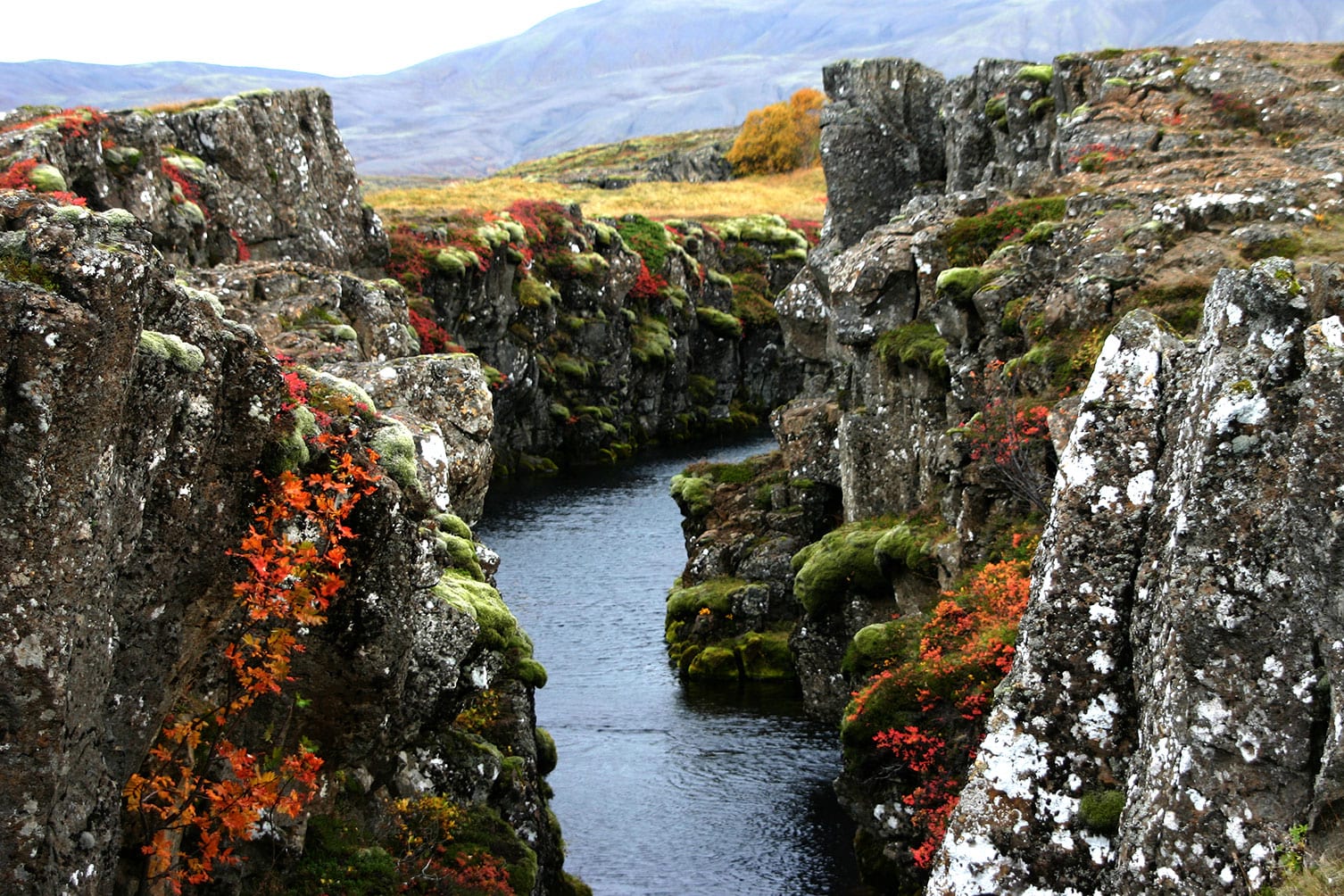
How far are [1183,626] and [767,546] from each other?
4102cm

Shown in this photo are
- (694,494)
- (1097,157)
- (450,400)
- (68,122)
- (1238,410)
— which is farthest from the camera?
(694,494)

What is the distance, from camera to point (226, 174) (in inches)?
2667

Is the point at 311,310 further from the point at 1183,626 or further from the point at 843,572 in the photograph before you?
the point at 1183,626

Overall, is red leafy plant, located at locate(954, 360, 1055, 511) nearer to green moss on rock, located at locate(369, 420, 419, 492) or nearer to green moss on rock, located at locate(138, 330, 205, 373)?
green moss on rock, located at locate(369, 420, 419, 492)

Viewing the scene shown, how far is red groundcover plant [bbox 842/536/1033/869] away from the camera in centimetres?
3011

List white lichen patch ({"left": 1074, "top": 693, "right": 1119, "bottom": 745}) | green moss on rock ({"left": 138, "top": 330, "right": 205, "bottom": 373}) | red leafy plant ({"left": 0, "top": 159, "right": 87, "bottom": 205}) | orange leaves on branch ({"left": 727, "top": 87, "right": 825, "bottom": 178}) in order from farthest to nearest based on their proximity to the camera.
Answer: orange leaves on branch ({"left": 727, "top": 87, "right": 825, "bottom": 178}) → red leafy plant ({"left": 0, "top": 159, "right": 87, "bottom": 205}) → white lichen patch ({"left": 1074, "top": 693, "right": 1119, "bottom": 745}) → green moss on rock ({"left": 138, "top": 330, "right": 205, "bottom": 373})

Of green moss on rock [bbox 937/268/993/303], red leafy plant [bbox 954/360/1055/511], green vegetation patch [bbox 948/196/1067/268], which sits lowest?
red leafy plant [bbox 954/360/1055/511]

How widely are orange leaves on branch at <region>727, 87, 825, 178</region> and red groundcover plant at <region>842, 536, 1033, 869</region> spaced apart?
126954 mm

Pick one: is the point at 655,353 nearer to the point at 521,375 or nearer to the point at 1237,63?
the point at 521,375

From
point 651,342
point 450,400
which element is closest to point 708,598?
point 450,400

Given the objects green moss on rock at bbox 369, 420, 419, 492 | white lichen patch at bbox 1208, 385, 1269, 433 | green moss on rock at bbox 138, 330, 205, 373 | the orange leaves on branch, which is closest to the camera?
white lichen patch at bbox 1208, 385, 1269, 433

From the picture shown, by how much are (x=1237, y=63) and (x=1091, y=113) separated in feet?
23.5

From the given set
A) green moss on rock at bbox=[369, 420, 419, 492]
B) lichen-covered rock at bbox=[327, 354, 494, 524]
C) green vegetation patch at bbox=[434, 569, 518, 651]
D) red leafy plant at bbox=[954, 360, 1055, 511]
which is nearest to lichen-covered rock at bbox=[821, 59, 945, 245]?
red leafy plant at bbox=[954, 360, 1055, 511]

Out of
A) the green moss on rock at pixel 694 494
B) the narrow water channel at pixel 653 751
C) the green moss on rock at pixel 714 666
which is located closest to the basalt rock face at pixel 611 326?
the green moss on rock at pixel 694 494
